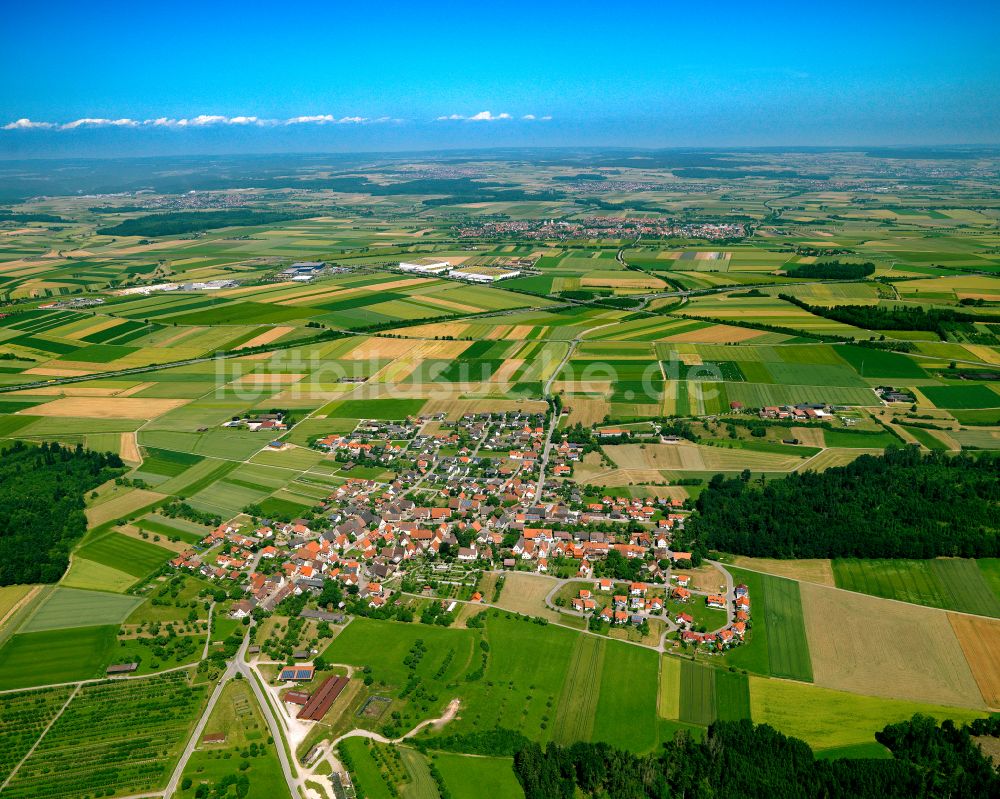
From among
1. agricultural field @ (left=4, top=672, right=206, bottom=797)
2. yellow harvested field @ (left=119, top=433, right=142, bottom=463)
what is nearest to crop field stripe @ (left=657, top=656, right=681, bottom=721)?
agricultural field @ (left=4, top=672, right=206, bottom=797)

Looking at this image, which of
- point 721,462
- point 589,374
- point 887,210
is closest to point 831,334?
point 589,374

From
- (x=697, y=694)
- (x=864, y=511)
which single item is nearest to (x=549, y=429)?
(x=864, y=511)

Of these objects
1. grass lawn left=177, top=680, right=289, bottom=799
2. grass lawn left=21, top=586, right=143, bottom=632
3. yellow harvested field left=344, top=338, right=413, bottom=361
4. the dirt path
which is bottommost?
the dirt path

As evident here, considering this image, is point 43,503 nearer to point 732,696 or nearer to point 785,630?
point 732,696

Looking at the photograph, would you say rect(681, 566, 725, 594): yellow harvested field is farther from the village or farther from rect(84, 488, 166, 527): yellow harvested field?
rect(84, 488, 166, 527): yellow harvested field

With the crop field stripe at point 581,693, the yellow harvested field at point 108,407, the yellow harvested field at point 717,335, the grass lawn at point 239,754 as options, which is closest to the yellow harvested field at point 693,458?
the crop field stripe at point 581,693
